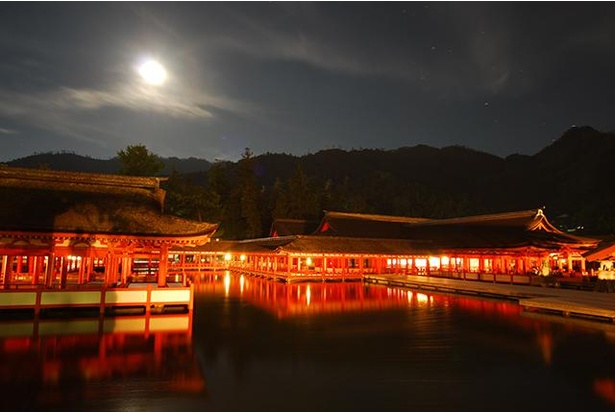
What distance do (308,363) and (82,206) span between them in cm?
1358

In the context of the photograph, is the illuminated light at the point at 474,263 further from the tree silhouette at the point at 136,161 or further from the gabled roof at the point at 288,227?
the tree silhouette at the point at 136,161

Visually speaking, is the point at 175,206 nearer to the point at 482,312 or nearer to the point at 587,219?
the point at 482,312

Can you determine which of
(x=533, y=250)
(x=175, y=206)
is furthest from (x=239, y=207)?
(x=533, y=250)

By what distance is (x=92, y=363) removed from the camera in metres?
10.9

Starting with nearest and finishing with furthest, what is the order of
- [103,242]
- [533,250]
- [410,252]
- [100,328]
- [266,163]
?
[100,328] → [103,242] → [533,250] → [410,252] → [266,163]

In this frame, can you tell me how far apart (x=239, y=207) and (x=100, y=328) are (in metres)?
58.1

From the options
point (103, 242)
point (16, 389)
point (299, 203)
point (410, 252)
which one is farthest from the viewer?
point (299, 203)

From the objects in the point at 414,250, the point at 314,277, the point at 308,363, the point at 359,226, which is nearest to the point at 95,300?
the point at 308,363

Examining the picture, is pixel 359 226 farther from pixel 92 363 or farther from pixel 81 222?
pixel 92 363

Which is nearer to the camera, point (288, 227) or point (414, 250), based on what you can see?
point (414, 250)

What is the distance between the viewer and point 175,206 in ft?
180

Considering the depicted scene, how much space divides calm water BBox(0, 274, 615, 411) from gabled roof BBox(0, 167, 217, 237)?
12.8 ft

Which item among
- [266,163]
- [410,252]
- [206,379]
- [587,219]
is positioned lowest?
[206,379]

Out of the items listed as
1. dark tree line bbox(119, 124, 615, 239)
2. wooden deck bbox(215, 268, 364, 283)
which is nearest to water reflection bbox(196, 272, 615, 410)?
wooden deck bbox(215, 268, 364, 283)
